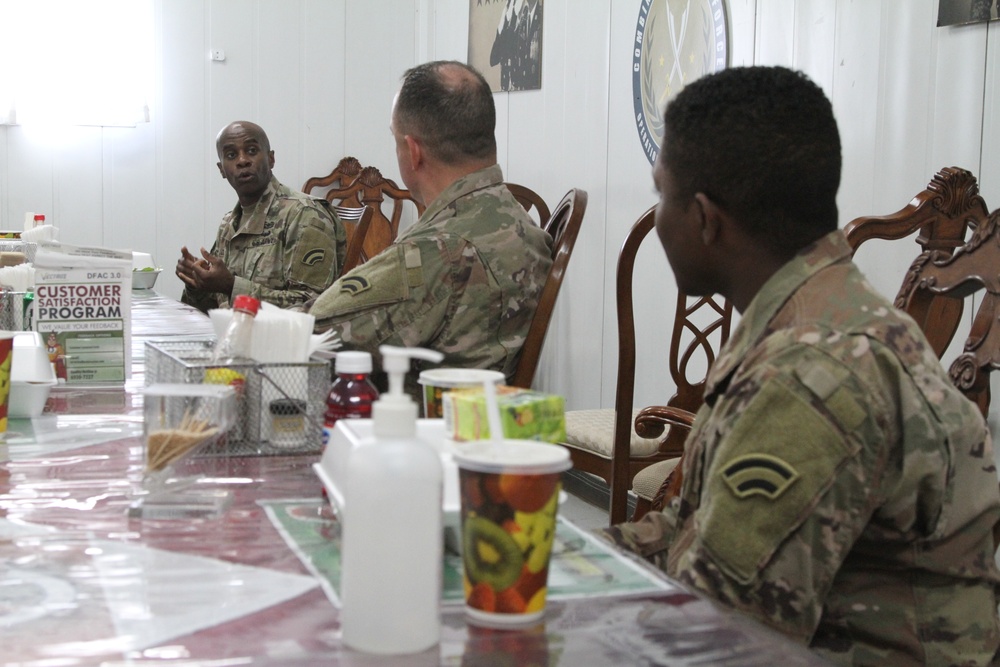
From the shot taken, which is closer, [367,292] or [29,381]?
[29,381]

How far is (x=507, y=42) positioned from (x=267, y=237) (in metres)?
1.26

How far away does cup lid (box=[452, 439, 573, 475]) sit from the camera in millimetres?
692

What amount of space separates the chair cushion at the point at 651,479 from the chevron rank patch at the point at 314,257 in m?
1.81

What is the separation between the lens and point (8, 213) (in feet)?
16.1

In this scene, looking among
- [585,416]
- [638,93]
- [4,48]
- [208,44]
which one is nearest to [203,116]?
[208,44]

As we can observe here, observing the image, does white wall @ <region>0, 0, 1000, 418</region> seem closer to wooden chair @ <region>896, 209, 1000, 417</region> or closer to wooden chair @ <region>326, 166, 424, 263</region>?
wooden chair @ <region>326, 166, 424, 263</region>

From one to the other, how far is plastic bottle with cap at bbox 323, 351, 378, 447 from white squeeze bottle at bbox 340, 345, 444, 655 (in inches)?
17.0

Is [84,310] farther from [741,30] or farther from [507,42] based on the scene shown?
[507,42]

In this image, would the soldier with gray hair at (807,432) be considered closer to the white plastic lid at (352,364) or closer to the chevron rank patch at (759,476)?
the chevron rank patch at (759,476)

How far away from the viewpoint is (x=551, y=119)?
4004mm

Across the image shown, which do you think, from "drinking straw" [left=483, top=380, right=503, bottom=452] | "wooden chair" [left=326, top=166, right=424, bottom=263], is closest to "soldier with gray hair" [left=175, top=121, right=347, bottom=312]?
"wooden chair" [left=326, top=166, right=424, bottom=263]

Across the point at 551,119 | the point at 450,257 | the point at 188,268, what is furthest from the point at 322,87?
the point at 450,257

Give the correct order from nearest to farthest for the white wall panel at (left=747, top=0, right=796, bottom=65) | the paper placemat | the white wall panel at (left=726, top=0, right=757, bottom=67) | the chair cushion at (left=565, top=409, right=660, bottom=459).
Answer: the paper placemat, the chair cushion at (left=565, top=409, right=660, bottom=459), the white wall panel at (left=747, top=0, right=796, bottom=65), the white wall panel at (left=726, top=0, right=757, bottom=67)

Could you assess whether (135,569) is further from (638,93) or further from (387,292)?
(638,93)
